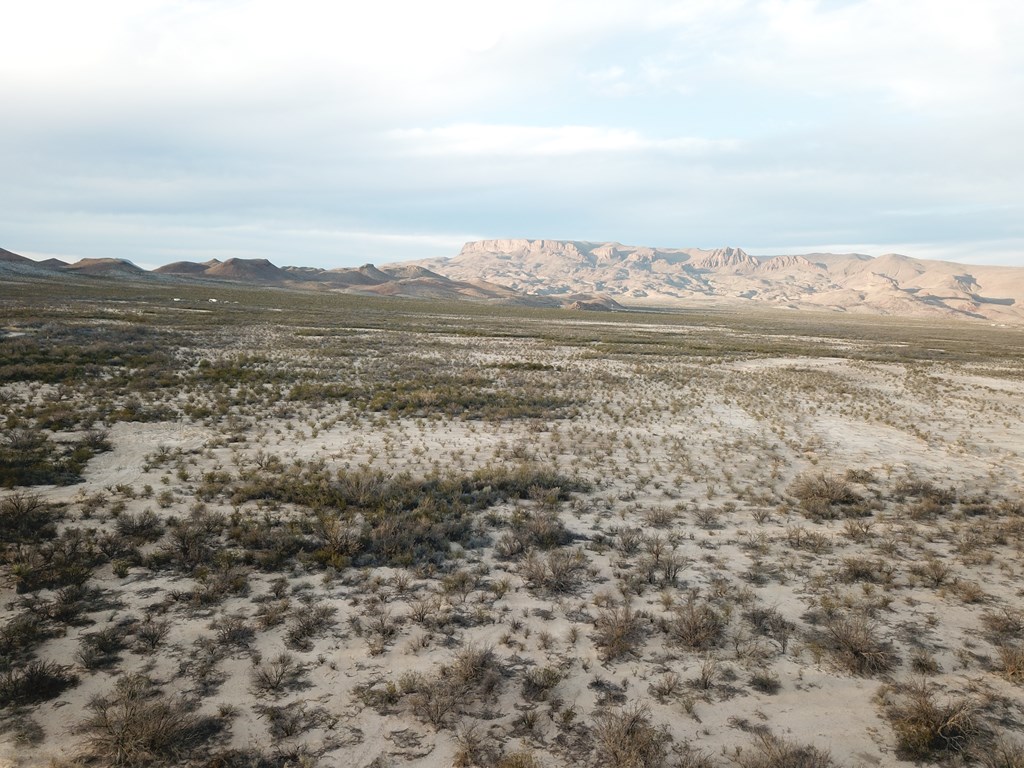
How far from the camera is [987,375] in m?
38.0

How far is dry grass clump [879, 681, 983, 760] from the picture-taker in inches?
191

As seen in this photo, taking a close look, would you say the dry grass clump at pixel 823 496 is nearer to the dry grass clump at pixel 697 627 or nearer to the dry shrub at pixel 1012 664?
the dry shrub at pixel 1012 664

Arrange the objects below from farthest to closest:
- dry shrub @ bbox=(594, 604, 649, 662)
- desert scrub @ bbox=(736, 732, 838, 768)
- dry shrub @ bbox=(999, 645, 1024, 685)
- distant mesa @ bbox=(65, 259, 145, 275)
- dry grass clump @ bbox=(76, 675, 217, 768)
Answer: distant mesa @ bbox=(65, 259, 145, 275) < dry shrub @ bbox=(594, 604, 649, 662) < dry shrub @ bbox=(999, 645, 1024, 685) < desert scrub @ bbox=(736, 732, 838, 768) < dry grass clump @ bbox=(76, 675, 217, 768)

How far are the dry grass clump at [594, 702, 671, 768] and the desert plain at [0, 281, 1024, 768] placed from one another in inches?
1.0

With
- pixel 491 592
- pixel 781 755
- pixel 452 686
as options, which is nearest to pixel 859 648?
pixel 781 755

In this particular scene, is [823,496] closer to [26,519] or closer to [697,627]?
[697,627]

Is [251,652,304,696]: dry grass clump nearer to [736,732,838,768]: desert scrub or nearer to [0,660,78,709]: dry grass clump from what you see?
[0,660,78,709]: dry grass clump

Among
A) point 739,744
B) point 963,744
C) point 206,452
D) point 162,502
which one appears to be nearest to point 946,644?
point 963,744

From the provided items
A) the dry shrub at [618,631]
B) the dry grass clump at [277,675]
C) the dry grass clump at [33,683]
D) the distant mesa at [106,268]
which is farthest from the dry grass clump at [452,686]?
the distant mesa at [106,268]

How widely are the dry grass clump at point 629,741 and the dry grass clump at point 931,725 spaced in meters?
2.33

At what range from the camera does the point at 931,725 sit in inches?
196

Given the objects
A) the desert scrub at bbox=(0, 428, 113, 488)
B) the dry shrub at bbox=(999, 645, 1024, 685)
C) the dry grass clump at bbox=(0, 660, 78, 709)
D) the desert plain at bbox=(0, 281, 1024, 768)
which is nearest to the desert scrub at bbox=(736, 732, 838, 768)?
the desert plain at bbox=(0, 281, 1024, 768)

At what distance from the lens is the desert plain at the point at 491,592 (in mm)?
4965

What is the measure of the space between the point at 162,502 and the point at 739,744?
33.5 ft
